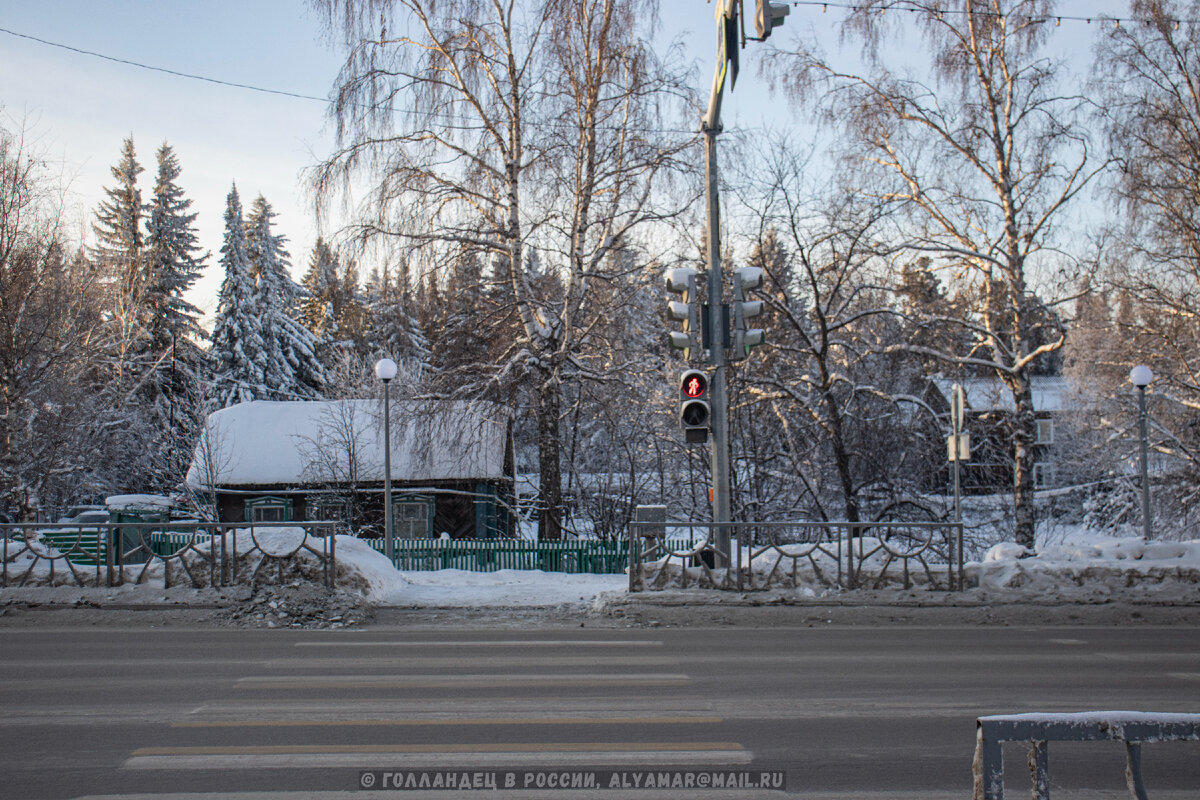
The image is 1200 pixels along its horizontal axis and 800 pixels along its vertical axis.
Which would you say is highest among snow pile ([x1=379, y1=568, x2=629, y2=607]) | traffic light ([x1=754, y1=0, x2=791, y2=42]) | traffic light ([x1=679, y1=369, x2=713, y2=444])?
traffic light ([x1=754, y1=0, x2=791, y2=42])

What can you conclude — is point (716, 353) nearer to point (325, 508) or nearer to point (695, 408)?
point (695, 408)

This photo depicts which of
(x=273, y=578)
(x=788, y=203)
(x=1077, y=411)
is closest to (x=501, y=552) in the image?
(x=273, y=578)

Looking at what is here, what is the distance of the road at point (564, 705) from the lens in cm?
501

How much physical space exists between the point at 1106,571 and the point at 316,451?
20695mm

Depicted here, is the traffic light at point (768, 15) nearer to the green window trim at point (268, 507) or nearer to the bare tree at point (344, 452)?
the bare tree at point (344, 452)

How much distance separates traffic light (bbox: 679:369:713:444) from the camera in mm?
12727

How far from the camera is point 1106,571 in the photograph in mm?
12203

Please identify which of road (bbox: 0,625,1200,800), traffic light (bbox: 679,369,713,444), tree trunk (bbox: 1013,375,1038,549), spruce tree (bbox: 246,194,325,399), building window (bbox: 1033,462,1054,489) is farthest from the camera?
spruce tree (bbox: 246,194,325,399)

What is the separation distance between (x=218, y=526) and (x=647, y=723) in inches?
348

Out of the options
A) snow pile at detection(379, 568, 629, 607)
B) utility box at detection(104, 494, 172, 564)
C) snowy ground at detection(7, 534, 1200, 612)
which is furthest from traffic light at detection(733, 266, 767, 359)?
utility box at detection(104, 494, 172, 564)

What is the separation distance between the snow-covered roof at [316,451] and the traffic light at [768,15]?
14.9 m

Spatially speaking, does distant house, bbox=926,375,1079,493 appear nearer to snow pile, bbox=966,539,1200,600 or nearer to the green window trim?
snow pile, bbox=966,539,1200,600

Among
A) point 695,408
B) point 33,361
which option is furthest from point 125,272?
point 695,408

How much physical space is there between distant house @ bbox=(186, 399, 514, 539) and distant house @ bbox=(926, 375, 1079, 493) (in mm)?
12901
